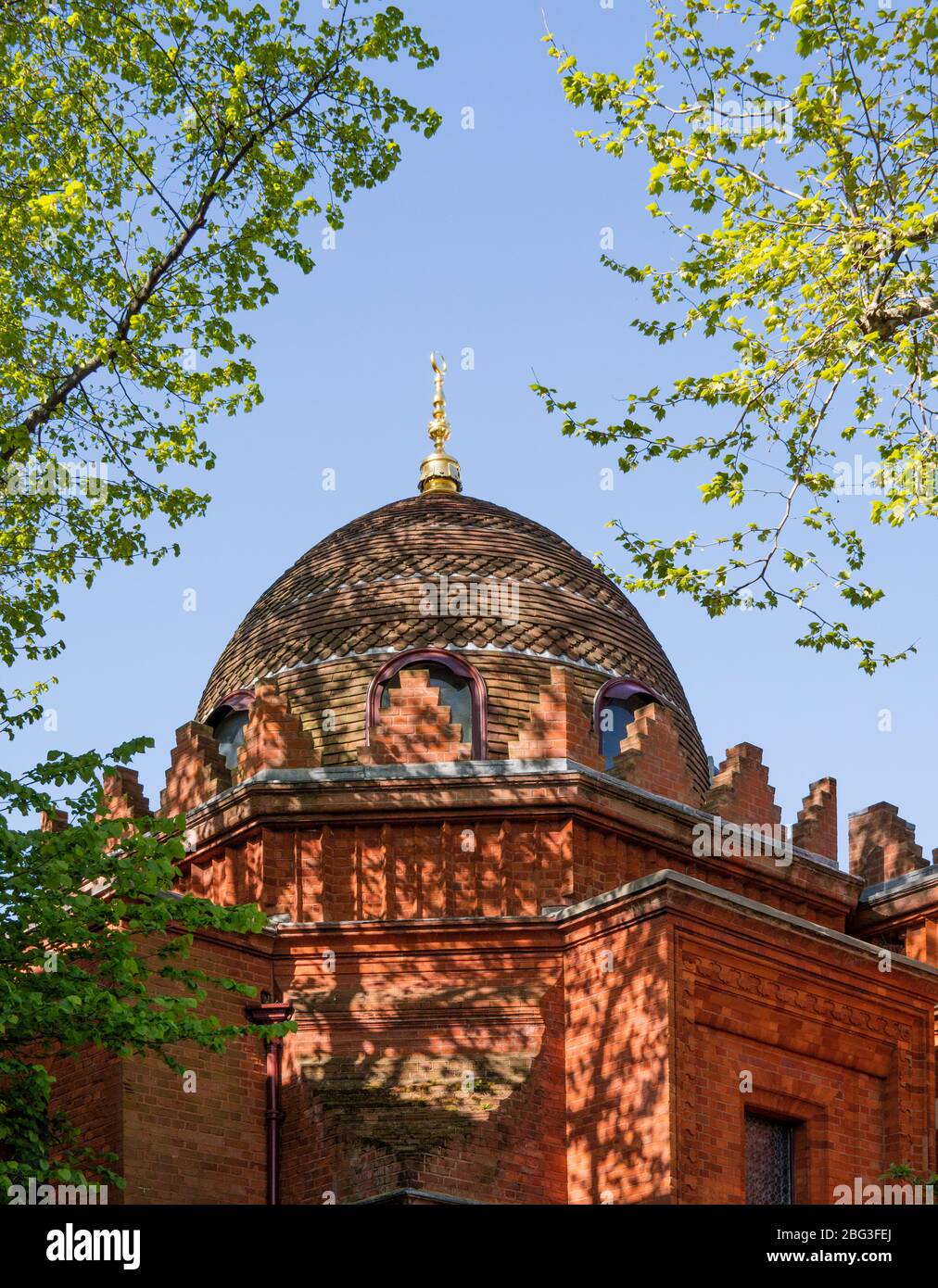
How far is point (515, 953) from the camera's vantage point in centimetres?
1934

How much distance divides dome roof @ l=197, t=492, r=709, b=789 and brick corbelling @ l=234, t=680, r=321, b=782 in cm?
201

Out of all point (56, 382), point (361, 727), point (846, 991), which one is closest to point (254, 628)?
point (361, 727)

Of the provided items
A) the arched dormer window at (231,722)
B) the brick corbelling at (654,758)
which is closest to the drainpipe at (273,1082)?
the brick corbelling at (654,758)

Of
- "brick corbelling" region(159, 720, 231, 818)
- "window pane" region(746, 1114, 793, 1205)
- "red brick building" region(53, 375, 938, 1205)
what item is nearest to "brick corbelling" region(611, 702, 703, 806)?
"red brick building" region(53, 375, 938, 1205)

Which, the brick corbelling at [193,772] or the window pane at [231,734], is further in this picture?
the window pane at [231,734]

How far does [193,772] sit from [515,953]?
4.73 metres

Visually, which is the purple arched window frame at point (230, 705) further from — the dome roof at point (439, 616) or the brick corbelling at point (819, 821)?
the brick corbelling at point (819, 821)

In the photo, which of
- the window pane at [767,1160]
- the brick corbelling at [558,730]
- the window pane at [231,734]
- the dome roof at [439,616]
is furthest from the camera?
the window pane at [231,734]

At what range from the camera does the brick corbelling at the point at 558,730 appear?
20719 mm

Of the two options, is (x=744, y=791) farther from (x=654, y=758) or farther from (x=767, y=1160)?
(x=767, y=1160)

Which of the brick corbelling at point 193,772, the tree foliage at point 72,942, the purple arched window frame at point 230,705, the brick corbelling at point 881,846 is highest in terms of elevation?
the purple arched window frame at point 230,705

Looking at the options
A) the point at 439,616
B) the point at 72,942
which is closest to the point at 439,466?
the point at 439,616

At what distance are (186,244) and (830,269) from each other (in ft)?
20.5

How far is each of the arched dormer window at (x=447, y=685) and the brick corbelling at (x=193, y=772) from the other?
173 centimetres
